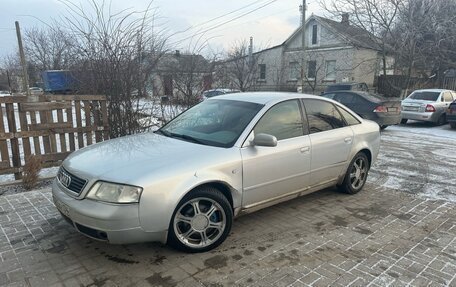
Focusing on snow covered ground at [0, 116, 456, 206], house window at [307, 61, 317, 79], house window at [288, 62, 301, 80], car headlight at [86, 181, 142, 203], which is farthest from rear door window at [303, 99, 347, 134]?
house window at [288, 62, 301, 80]

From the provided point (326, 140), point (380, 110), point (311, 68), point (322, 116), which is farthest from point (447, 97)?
point (311, 68)

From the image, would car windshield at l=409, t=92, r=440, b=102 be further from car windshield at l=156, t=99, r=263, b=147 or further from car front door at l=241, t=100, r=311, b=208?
car windshield at l=156, t=99, r=263, b=147

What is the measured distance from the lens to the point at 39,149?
5.92 metres

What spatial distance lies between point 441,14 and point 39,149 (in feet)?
79.8

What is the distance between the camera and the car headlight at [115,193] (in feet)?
9.58

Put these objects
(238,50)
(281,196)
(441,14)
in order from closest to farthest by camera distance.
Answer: (281,196) → (238,50) → (441,14)

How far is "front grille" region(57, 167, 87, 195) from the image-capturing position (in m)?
3.14

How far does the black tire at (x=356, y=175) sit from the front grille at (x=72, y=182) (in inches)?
144

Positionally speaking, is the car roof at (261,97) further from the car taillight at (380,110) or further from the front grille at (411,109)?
the front grille at (411,109)

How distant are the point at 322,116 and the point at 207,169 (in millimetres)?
2157

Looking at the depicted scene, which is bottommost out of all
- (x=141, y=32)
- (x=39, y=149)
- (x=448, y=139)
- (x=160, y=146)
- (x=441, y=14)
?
(x=448, y=139)

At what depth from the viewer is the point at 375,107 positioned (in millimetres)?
11758

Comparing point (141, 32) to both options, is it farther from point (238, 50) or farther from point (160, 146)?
point (238, 50)

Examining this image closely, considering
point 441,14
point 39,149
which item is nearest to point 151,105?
point 39,149
